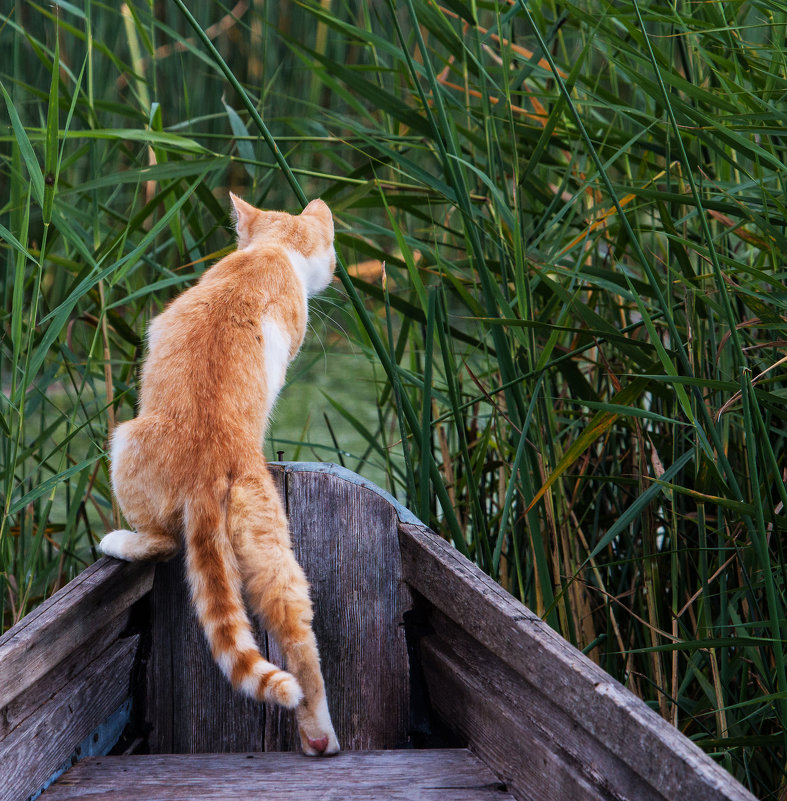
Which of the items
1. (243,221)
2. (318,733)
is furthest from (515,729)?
(243,221)

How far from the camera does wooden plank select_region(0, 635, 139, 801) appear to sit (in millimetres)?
1025

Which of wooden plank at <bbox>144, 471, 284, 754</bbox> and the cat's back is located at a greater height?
the cat's back

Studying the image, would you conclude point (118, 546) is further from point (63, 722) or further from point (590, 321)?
point (590, 321)

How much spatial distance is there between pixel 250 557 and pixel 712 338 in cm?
79

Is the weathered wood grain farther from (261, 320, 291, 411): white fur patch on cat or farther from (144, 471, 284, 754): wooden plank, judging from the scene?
(261, 320, 291, 411): white fur patch on cat

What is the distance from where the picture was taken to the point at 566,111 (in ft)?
5.28

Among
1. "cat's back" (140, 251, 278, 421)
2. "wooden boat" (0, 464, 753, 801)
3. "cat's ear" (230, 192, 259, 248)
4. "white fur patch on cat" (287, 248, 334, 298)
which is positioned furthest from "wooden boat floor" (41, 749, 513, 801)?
"cat's ear" (230, 192, 259, 248)

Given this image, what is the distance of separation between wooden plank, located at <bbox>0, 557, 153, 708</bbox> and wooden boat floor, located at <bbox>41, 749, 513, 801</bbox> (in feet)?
0.54

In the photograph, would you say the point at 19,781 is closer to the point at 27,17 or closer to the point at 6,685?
the point at 6,685

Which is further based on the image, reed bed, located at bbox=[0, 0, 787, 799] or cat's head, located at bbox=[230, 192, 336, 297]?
cat's head, located at bbox=[230, 192, 336, 297]

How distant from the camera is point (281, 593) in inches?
45.6

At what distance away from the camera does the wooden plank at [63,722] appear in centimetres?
103

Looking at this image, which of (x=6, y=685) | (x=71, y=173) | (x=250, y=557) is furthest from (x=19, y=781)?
(x=71, y=173)

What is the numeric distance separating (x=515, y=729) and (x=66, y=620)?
0.59 meters
